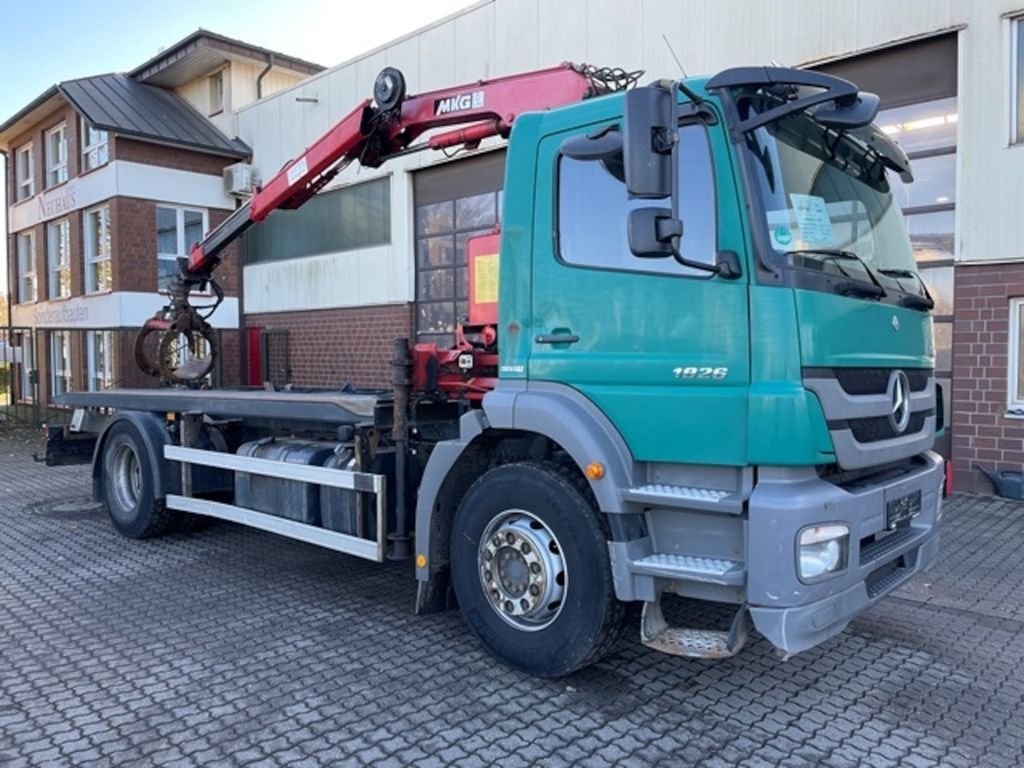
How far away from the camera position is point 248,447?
20.6ft

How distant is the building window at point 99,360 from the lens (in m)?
17.5

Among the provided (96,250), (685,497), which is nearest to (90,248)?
(96,250)

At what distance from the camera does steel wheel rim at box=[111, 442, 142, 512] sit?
7148 millimetres

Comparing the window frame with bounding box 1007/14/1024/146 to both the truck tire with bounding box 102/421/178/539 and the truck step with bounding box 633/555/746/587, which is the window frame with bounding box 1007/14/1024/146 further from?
the truck tire with bounding box 102/421/178/539

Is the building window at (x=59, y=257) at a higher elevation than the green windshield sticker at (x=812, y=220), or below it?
higher

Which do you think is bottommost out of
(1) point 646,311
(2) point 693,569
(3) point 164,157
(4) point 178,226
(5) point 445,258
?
(2) point 693,569

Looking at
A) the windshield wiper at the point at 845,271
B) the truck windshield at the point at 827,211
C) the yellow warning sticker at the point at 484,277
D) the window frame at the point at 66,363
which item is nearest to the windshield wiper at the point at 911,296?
the truck windshield at the point at 827,211

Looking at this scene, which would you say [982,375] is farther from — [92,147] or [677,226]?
[92,147]

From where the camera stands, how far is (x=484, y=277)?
6156 millimetres

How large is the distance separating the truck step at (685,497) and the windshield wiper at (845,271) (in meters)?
1.00

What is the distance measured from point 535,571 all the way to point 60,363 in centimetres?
1942

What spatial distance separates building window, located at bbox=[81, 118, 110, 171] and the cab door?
16.2 meters

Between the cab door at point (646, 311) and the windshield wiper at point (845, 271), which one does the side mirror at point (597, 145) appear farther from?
the windshield wiper at point (845, 271)

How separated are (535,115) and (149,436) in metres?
4.55
